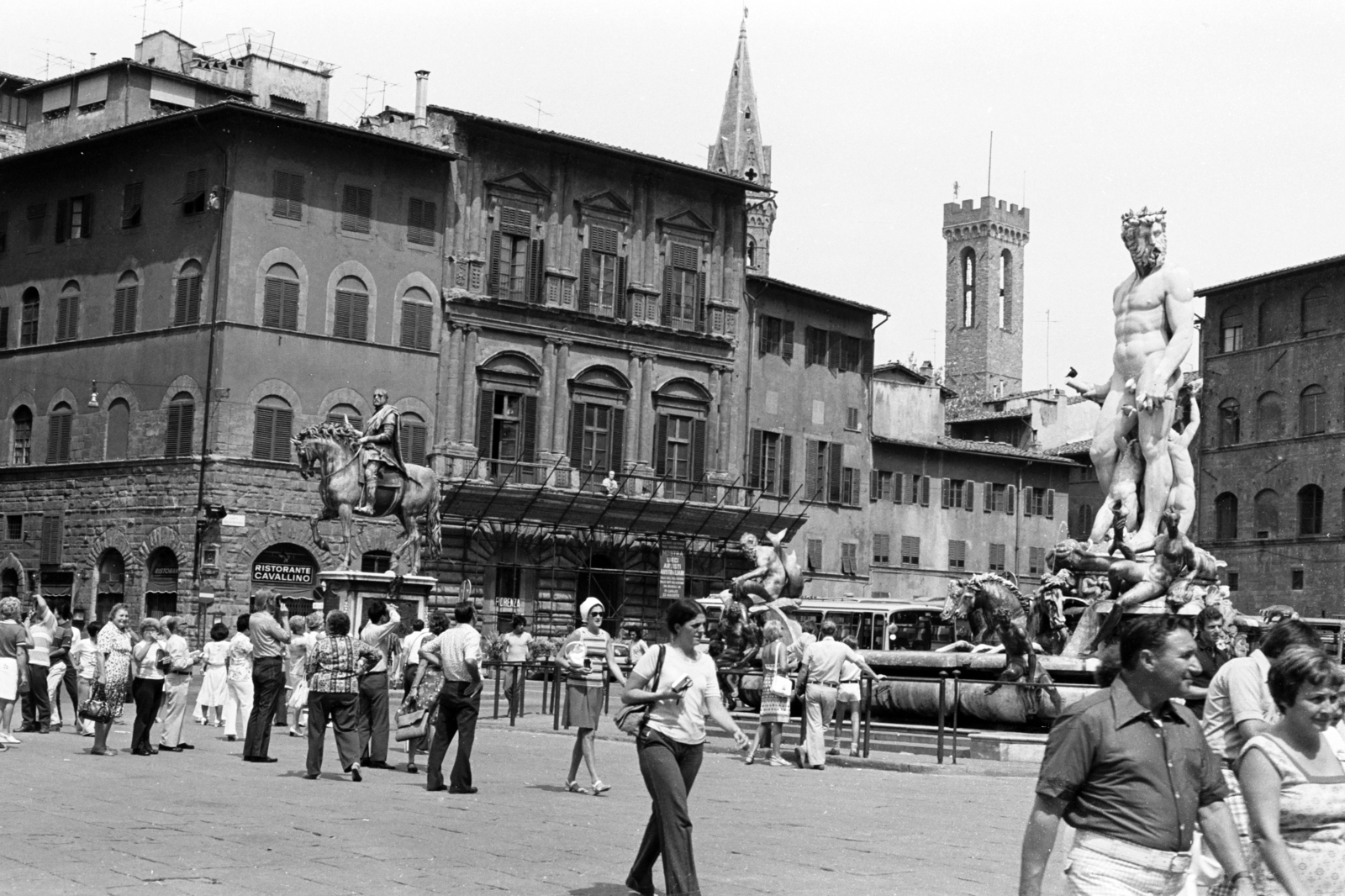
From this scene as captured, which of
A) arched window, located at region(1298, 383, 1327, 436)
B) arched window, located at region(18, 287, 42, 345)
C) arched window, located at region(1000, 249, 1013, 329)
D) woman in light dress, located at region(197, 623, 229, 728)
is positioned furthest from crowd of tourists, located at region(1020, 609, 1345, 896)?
arched window, located at region(1000, 249, 1013, 329)

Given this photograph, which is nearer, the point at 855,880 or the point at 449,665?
the point at 855,880

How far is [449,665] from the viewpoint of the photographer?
14.8 metres

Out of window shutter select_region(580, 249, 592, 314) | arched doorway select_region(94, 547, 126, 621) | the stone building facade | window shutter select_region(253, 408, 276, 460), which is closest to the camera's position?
window shutter select_region(253, 408, 276, 460)

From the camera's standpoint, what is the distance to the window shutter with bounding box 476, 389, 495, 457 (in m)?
48.6

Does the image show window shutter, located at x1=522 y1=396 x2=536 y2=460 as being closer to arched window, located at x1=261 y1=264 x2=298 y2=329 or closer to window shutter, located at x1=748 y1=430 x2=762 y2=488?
arched window, located at x1=261 y1=264 x2=298 y2=329

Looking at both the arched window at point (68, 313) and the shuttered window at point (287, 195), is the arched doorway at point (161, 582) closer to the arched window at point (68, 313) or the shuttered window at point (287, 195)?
the arched window at point (68, 313)

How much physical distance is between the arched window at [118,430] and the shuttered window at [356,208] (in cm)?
694

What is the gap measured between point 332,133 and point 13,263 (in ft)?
32.9

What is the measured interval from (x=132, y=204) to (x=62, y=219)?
278 centimetres

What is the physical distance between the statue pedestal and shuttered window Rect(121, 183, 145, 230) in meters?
19.1

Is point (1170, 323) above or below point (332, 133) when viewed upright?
below

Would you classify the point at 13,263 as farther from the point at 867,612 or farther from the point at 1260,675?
the point at 1260,675

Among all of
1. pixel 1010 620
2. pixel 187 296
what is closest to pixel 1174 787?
pixel 1010 620

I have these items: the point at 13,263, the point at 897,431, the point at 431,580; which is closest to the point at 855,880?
the point at 431,580
